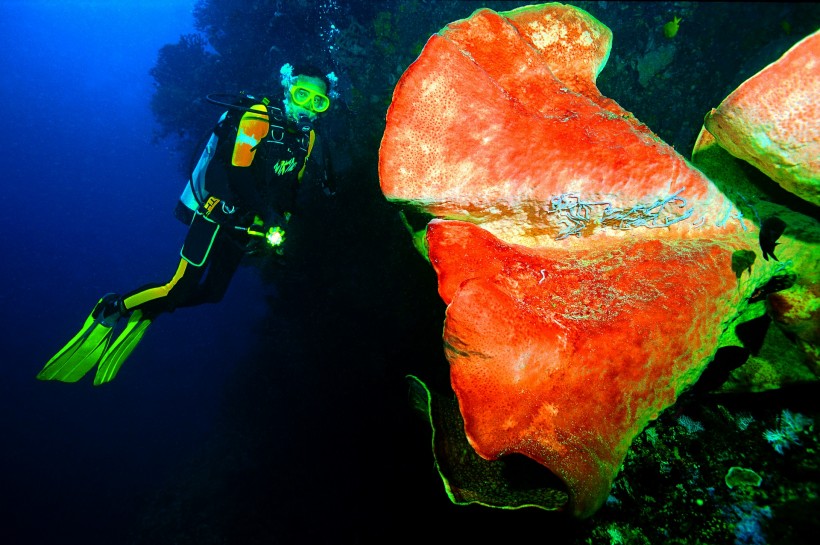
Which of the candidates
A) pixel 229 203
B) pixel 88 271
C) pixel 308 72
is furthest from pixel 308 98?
pixel 88 271

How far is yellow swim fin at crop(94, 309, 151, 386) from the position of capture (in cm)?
551

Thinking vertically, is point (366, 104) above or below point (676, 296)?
above

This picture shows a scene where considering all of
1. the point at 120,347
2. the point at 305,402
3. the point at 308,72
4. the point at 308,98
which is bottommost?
the point at 305,402

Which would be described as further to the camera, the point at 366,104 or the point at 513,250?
the point at 366,104

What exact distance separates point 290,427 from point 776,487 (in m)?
8.97

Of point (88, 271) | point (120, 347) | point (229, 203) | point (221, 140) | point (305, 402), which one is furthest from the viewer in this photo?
point (88, 271)

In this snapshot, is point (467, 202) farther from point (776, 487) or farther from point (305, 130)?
point (305, 130)

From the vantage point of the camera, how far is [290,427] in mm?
8688

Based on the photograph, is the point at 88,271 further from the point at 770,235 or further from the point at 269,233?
the point at 770,235

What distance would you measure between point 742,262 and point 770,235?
0.48 feet

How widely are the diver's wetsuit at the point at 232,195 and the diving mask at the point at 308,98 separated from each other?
34cm

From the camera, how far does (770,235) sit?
1.47 meters

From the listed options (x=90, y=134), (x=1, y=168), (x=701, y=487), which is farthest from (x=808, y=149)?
(x=1, y=168)

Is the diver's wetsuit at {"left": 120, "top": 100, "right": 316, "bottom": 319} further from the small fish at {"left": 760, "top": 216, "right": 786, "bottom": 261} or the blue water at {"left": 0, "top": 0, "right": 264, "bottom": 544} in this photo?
the blue water at {"left": 0, "top": 0, "right": 264, "bottom": 544}
